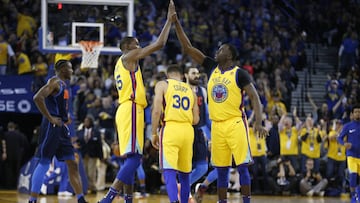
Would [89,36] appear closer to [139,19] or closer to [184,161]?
[184,161]

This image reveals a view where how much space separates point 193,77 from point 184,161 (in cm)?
271

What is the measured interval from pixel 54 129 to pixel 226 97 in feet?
9.33

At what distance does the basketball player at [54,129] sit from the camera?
11508 mm

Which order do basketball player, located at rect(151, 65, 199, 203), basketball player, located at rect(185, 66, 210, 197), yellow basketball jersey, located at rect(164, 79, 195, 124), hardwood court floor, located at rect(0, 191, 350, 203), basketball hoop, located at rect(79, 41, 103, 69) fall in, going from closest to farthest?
basketball player, located at rect(151, 65, 199, 203) < yellow basketball jersey, located at rect(164, 79, 195, 124) < basketball player, located at rect(185, 66, 210, 197) < basketball hoop, located at rect(79, 41, 103, 69) < hardwood court floor, located at rect(0, 191, 350, 203)

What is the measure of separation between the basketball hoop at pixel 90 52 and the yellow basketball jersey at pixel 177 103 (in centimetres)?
504

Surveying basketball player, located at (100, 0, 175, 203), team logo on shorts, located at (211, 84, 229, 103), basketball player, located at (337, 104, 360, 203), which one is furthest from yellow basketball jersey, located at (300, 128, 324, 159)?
basketball player, located at (100, 0, 175, 203)

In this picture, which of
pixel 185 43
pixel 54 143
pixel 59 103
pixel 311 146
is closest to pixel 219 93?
pixel 185 43

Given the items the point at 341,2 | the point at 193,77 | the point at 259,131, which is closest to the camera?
the point at 259,131

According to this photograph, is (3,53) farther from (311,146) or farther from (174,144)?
(174,144)

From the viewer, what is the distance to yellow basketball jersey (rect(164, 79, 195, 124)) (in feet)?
33.7

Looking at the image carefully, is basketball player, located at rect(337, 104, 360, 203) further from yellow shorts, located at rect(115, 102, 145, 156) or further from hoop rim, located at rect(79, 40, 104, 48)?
yellow shorts, located at rect(115, 102, 145, 156)

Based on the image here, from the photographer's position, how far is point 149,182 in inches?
747

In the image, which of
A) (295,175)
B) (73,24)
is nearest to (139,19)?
(295,175)

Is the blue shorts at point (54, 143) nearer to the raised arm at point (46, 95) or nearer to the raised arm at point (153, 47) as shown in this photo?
the raised arm at point (46, 95)
